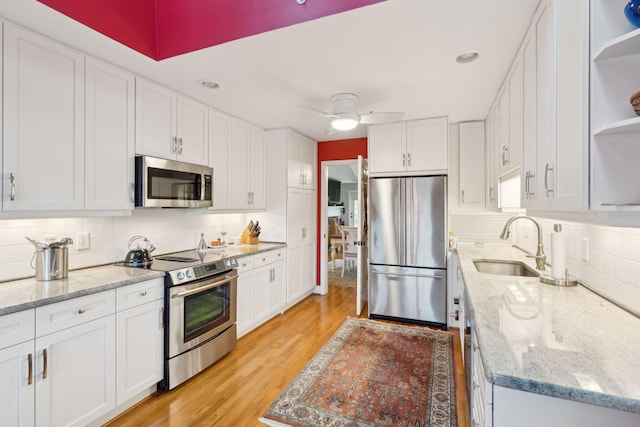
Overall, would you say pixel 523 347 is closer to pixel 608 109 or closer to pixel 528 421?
pixel 528 421

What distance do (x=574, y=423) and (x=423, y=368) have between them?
1.91 m

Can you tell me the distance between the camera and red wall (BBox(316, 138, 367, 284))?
14.8 ft

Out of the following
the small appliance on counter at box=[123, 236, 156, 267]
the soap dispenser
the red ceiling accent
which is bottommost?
the small appliance on counter at box=[123, 236, 156, 267]

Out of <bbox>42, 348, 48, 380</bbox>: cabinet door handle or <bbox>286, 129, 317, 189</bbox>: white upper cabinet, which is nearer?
<bbox>42, 348, 48, 380</bbox>: cabinet door handle

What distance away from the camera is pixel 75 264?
7.46 feet

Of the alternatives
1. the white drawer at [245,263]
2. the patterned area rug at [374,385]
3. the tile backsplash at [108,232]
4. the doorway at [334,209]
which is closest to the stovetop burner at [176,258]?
the tile backsplash at [108,232]

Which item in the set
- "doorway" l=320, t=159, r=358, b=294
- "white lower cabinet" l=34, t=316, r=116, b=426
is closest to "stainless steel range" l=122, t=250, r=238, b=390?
"white lower cabinet" l=34, t=316, r=116, b=426

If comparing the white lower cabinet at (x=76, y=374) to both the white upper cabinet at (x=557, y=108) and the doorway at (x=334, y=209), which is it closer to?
the white upper cabinet at (x=557, y=108)

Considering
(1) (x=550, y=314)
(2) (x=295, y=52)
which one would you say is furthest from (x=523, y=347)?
(2) (x=295, y=52)

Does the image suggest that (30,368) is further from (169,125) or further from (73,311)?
(169,125)

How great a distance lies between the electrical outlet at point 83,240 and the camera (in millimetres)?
2291

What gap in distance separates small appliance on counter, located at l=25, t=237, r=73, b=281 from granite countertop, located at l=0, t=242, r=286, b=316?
4 cm

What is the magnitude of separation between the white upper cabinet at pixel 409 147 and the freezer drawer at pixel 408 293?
1.18 metres

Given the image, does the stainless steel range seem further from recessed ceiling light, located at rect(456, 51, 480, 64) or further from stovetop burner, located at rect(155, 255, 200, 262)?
recessed ceiling light, located at rect(456, 51, 480, 64)
